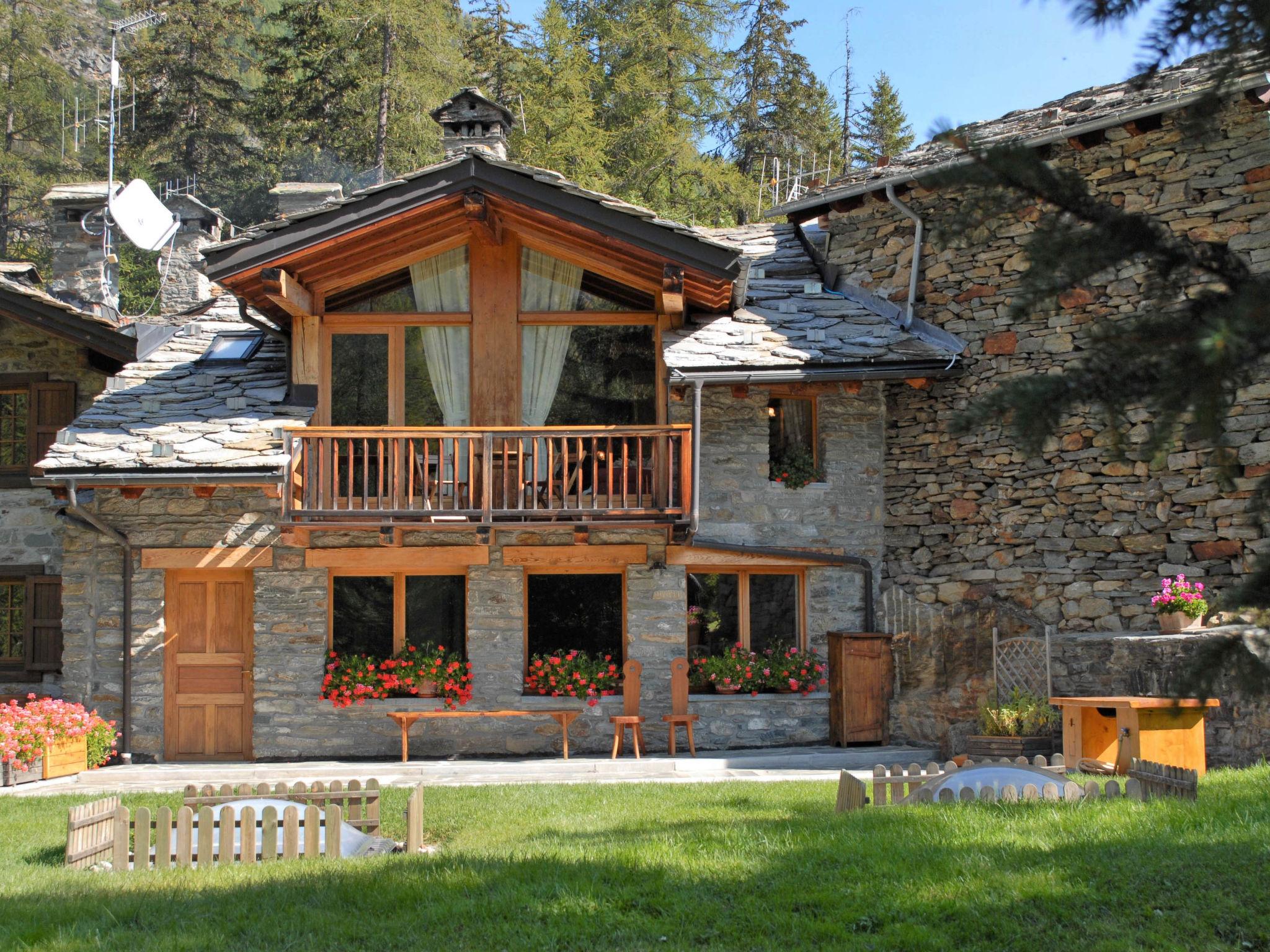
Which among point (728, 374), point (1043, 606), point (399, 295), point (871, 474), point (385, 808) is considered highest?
point (399, 295)

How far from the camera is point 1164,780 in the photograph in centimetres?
742

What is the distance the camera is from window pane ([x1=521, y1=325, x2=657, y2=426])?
43.1 ft

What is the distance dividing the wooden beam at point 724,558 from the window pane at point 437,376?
2.58 m

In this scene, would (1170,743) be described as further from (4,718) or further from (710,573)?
(4,718)

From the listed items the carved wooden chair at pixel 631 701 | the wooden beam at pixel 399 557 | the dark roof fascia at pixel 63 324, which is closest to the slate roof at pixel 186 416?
the dark roof fascia at pixel 63 324

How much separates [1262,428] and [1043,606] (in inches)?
103

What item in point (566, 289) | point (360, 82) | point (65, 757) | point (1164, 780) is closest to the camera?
point (1164, 780)

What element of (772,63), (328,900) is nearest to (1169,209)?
(328,900)

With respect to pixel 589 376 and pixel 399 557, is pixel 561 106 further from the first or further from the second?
pixel 399 557

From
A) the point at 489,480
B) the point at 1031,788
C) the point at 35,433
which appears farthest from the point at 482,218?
the point at 1031,788

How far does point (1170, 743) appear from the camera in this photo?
9336 millimetres

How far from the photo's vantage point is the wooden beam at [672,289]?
1233 centimetres

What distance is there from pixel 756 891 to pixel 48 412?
11.1 meters

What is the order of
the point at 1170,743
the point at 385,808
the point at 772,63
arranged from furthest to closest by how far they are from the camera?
the point at 772,63, the point at 1170,743, the point at 385,808
